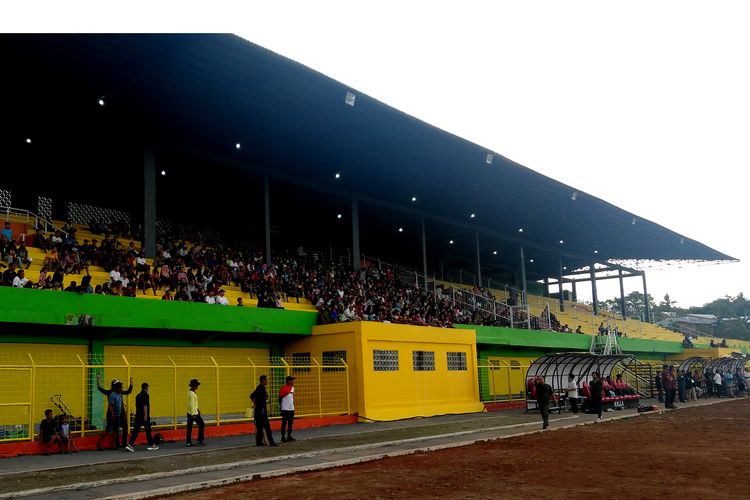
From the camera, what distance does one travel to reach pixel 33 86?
23.3m

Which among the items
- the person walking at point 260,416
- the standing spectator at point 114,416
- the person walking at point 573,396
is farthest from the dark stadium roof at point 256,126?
the person walking at point 573,396

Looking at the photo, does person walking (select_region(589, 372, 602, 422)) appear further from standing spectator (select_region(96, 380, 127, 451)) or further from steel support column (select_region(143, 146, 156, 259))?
steel support column (select_region(143, 146, 156, 259))

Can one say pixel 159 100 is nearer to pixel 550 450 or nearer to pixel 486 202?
pixel 550 450

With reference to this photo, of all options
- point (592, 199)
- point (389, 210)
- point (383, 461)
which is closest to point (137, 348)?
point (383, 461)

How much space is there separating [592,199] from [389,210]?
1195cm

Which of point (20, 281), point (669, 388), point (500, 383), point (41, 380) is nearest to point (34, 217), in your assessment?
point (20, 281)

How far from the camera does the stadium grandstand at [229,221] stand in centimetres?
2075

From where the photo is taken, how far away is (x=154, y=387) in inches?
859

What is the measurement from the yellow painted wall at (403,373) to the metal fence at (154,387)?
639mm

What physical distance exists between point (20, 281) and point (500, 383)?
23.1 metres

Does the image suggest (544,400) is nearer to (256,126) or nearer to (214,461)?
(214,461)

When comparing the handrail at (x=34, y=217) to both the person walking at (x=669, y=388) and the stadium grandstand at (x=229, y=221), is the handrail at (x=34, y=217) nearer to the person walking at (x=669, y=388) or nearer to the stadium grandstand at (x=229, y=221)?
the stadium grandstand at (x=229, y=221)

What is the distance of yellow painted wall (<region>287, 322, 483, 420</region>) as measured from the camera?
24.2 metres

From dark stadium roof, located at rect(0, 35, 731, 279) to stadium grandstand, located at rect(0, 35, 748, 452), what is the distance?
0.32 feet
